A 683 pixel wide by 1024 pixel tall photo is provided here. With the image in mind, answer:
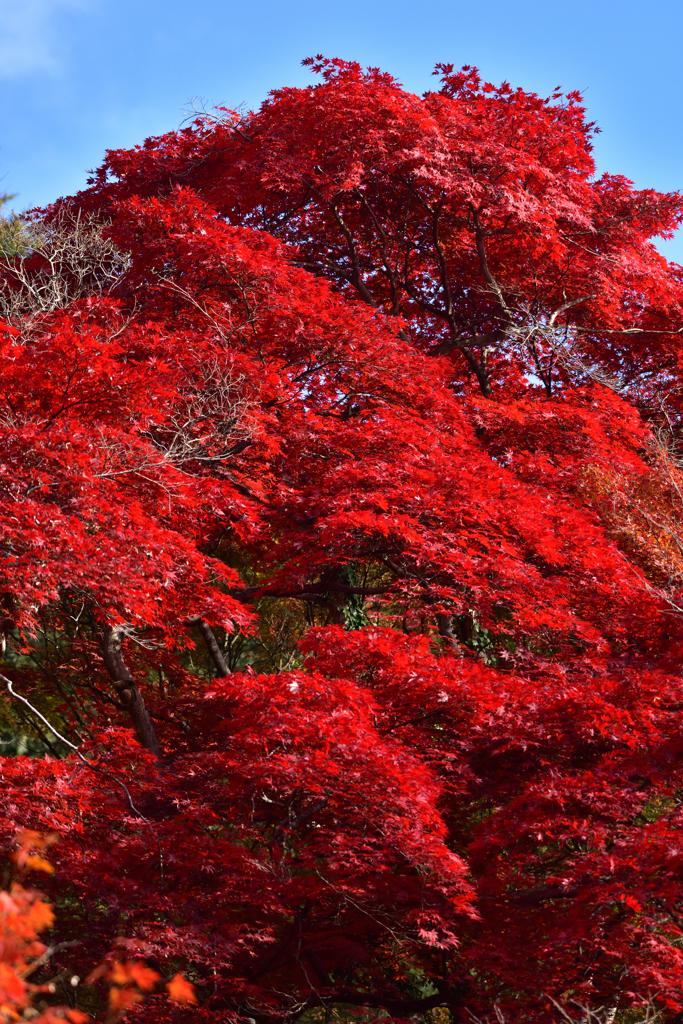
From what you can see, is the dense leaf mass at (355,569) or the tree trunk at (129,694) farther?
the tree trunk at (129,694)

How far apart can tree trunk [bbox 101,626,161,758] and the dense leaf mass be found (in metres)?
0.05

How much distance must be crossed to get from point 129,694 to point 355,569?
135 inches

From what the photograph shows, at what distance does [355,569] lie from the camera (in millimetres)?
11172

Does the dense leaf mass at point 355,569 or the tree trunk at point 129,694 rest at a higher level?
the dense leaf mass at point 355,569

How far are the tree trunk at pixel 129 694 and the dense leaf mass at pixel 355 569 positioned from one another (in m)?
0.05

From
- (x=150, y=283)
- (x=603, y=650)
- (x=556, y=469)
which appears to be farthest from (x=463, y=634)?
(x=150, y=283)

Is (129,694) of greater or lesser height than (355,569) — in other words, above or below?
below

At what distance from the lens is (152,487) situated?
8078mm

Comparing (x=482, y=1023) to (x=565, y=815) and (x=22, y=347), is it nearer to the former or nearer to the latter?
(x=565, y=815)

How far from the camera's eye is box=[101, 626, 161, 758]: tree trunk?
350 inches

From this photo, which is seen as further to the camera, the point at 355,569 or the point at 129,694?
the point at 355,569

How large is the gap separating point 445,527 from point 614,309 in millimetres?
7629

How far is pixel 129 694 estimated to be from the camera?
29.1ft

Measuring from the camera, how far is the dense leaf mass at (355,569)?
6059 mm
